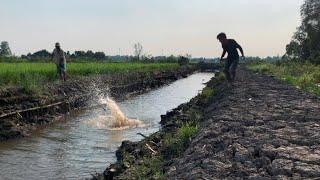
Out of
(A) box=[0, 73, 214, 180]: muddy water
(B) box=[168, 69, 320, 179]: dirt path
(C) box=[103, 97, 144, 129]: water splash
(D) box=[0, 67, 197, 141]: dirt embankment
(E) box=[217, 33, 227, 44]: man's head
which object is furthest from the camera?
(C) box=[103, 97, 144, 129]: water splash

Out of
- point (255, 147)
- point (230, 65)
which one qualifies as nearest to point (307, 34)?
point (230, 65)

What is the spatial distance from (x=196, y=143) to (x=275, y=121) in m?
2.30

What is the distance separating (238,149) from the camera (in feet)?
23.3

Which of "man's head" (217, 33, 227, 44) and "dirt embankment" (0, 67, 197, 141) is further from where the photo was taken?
"man's head" (217, 33, 227, 44)

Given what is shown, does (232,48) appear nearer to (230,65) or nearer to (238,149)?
(230,65)

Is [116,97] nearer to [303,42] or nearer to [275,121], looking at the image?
[275,121]

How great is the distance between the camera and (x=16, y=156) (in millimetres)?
11703

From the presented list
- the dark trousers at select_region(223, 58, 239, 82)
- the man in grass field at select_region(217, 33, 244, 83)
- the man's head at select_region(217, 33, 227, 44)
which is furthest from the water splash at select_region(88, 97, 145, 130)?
the man's head at select_region(217, 33, 227, 44)

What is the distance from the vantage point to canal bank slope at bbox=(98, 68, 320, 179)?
608cm

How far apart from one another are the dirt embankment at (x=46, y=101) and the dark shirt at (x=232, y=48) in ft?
20.7

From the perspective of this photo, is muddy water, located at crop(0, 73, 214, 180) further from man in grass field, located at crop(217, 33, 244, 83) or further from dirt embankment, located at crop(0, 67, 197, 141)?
man in grass field, located at crop(217, 33, 244, 83)

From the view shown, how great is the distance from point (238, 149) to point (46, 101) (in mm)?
12019

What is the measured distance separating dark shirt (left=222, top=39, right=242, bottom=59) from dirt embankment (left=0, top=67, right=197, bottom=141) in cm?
631

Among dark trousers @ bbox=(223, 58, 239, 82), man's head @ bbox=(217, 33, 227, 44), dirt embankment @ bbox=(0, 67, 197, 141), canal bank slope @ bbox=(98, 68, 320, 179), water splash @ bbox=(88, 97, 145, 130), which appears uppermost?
man's head @ bbox=(217, 33, 227, 44)
